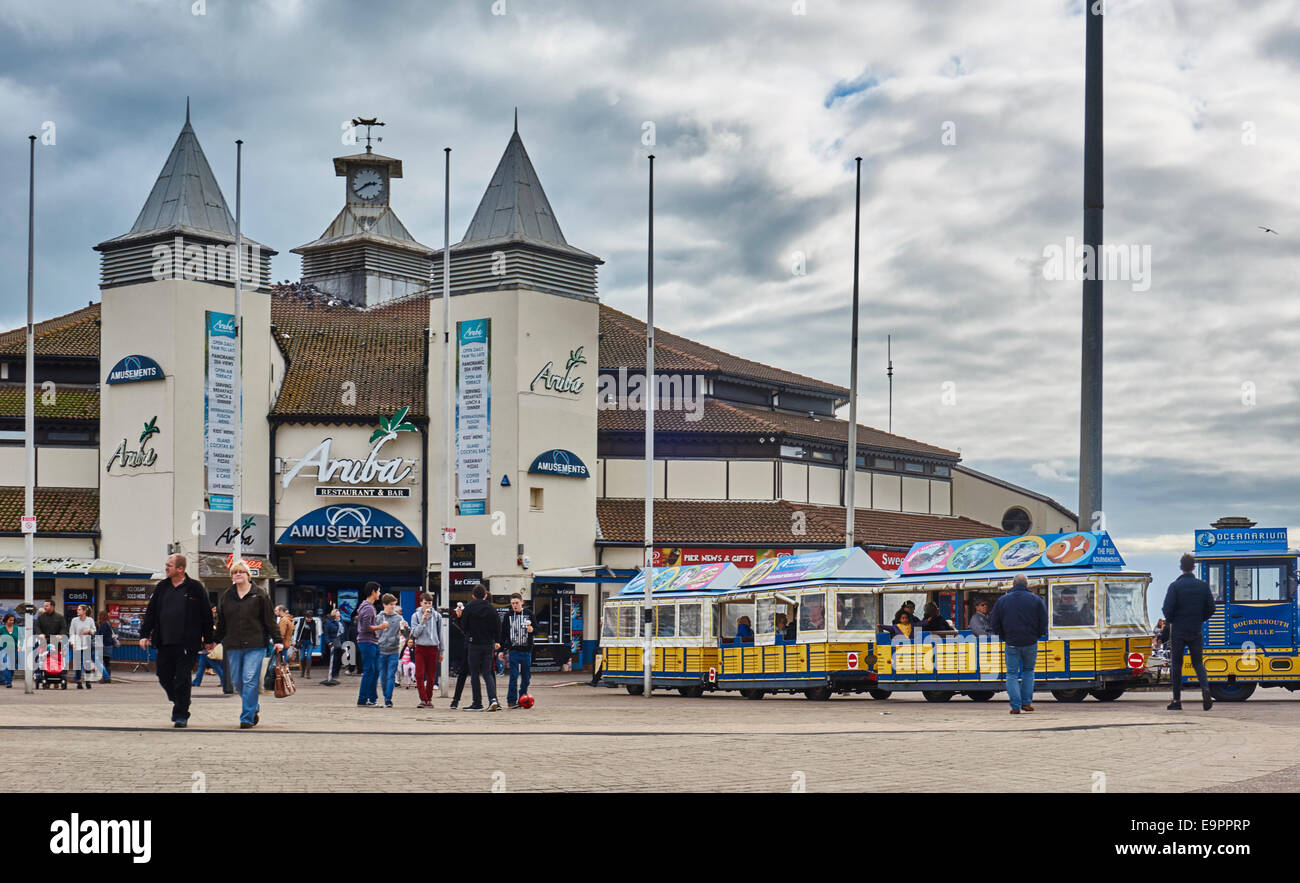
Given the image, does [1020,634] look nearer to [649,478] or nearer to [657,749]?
[657,749]

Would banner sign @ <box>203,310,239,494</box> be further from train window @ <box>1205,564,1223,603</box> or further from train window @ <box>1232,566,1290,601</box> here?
train window @ <box>1232,566,1290,601</box>

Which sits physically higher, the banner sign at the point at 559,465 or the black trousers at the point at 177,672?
the banner sign at the point at 559,465

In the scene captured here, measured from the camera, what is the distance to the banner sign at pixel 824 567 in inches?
1176

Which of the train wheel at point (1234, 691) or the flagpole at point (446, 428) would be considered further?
the flagpole at point (446, 428)

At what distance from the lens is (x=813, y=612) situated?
2975 cm

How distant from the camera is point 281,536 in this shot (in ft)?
167

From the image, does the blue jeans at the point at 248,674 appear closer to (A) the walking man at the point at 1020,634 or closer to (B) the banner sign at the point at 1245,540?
(A) the walking man at the point at 1020,634

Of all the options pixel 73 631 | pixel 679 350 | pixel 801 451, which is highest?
pixel 679 350

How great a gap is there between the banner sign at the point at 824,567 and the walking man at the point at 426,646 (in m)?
7.72

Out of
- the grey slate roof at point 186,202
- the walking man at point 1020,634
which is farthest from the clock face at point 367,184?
the walking man at point 1020,634

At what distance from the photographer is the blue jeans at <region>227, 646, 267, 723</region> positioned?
17.8 metres

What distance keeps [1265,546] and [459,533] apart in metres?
28.7
